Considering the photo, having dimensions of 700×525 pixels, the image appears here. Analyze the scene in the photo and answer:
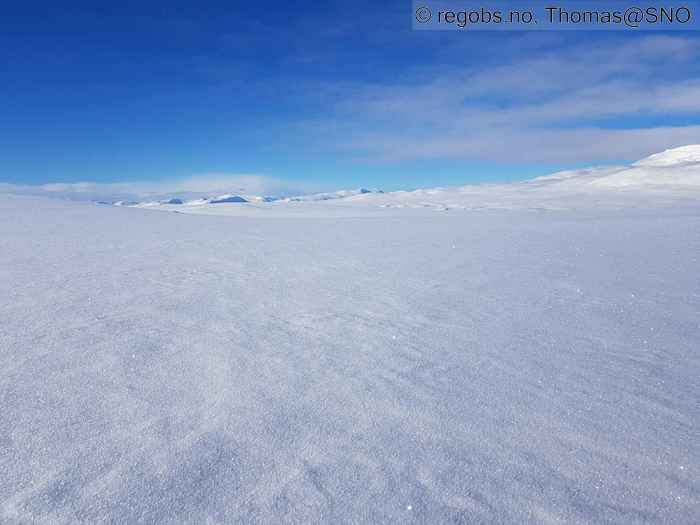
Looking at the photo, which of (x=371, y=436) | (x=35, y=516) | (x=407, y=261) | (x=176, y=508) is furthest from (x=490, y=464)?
(x=407, y=261)

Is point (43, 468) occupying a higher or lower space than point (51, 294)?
lower

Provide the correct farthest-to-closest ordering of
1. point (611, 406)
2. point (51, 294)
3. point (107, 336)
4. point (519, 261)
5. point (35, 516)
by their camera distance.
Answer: point (519, 261), point (51, 294), point (107, 336), point (611, 406), point (35, 516)

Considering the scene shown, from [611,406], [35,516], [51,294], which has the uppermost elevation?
[51,294]

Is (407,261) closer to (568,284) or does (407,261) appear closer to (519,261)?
(519,261)

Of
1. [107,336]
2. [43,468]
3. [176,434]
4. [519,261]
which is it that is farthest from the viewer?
[519,261]

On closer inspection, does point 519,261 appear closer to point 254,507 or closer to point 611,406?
point 611,406

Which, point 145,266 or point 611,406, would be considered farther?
point 145,266
